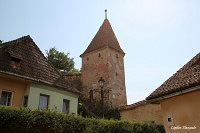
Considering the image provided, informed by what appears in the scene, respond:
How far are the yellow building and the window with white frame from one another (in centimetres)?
775

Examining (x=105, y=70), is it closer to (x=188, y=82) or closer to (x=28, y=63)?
(x=28, y=63)

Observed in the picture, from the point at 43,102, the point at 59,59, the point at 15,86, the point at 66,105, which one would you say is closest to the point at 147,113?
the point at 66,105

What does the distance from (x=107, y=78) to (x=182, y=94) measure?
19448 mm

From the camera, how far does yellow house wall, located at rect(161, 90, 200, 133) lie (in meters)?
6.90

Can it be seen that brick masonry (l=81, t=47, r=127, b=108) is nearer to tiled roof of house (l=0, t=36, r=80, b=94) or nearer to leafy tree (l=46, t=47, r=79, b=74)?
leafy tree (l=46, t=47, r=79, b=74)

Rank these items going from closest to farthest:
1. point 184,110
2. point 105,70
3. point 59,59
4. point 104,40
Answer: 1. point 184,110
2. point 105,70
3. point 104,40
4. point 59,59

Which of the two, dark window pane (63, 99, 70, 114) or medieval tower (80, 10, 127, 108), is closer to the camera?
dark window pane (63, 99, 70, 114)

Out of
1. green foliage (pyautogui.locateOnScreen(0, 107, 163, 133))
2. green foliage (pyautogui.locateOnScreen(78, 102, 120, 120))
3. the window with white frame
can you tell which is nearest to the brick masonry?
green foliage (pyautogui.locateOnScreen(78, 102, 120, 120))

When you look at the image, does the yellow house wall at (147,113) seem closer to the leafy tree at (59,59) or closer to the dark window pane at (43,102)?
the dark window pane at (43,102)

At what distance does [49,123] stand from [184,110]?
5.48 metres

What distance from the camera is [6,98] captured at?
35.3 feet

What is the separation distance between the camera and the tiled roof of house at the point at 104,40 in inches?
1168

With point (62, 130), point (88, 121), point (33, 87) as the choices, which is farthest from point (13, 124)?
point (33, 87)

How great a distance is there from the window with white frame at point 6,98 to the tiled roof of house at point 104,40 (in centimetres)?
1929
